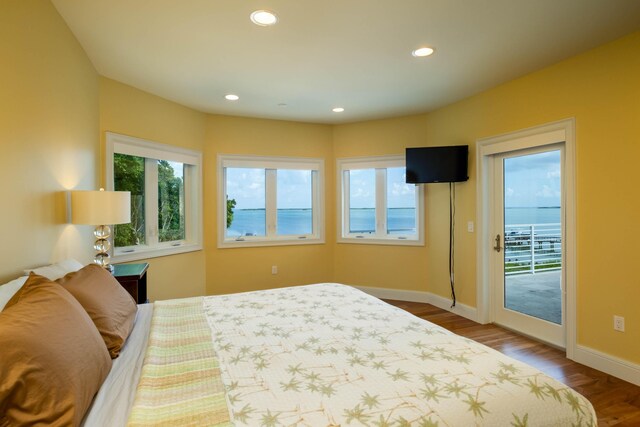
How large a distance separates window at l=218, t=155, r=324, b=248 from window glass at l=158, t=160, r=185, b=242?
491 mm

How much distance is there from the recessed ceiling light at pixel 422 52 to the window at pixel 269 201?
2.49 meters

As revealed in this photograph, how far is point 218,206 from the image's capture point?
15.1 ft

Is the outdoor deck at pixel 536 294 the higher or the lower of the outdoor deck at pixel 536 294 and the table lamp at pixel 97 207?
the lower

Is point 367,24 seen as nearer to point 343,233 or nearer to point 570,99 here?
point 570,99

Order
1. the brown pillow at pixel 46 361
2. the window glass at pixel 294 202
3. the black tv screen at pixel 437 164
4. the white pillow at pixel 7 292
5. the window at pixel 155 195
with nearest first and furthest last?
the brown pillow at pixel 46 361, the white pillow at pixel 7 292, the window at pixel 155 195, the black tv screen at pixel 437 164, the window glass at pixel 294 202

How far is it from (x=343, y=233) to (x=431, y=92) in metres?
2.35

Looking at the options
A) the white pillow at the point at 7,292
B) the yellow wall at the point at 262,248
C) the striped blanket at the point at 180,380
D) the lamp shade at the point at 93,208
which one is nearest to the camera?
the striped blanket at the point at 180,380

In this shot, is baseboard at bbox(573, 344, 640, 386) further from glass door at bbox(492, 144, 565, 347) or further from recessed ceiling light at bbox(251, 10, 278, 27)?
recessed ceiling light at bbox(251, 10, 278, 27)

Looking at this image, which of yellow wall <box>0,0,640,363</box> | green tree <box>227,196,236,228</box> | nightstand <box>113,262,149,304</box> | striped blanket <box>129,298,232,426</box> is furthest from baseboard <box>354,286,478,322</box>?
striped blanket <box>129,298,232,426</box>

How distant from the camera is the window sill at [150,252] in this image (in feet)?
11.4

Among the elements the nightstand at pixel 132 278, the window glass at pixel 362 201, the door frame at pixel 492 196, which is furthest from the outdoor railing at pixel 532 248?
the nightstand at pixel 132 278

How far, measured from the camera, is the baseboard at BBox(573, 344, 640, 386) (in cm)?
253

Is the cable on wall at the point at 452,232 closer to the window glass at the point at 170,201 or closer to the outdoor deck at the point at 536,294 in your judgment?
the outdoor deck at the point at 536,294

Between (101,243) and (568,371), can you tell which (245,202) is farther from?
(568,371)
